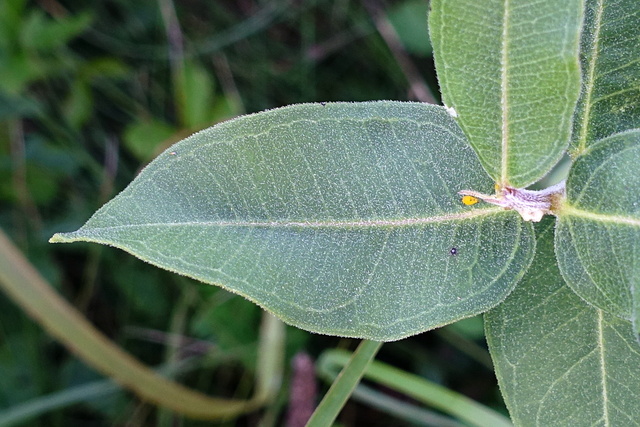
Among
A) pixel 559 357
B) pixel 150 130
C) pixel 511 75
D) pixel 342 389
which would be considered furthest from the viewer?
pixel 150 130

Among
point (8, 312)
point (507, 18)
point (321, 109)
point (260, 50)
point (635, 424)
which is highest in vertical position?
point (507, 18)

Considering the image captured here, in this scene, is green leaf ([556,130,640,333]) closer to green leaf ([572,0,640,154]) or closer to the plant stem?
green leaf ([572,0,640,154])

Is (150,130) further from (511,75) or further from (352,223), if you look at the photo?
(511,75)

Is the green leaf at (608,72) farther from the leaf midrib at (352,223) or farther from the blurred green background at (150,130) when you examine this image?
the blurred green background at (150,130)

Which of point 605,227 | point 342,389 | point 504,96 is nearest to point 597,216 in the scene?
point 605,227

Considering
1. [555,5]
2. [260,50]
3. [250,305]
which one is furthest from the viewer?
[260,50]

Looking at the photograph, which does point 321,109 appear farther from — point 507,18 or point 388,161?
point 507,18

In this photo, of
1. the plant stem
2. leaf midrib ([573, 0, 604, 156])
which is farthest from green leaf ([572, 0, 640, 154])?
the plant stem

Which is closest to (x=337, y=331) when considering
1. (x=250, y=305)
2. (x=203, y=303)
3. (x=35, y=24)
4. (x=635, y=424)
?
(x=635, y=424)
